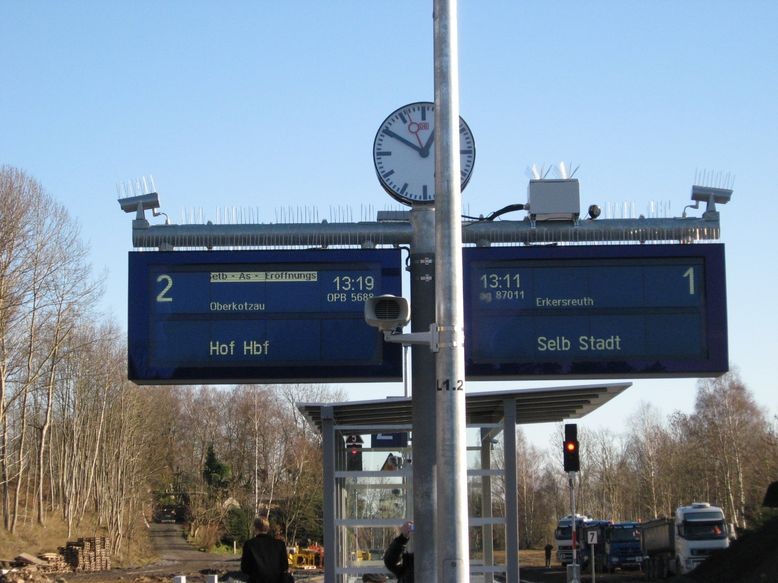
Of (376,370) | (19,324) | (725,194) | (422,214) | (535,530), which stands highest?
(19,324)

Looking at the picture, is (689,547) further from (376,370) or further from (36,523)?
(36,523)

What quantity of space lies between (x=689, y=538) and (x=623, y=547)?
565 inches

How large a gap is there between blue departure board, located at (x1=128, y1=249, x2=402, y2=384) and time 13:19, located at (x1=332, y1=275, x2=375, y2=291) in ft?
0.04

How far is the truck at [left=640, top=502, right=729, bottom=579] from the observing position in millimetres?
49219

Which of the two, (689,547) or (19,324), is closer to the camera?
(689,547)

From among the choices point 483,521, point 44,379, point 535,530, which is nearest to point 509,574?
point 483,521

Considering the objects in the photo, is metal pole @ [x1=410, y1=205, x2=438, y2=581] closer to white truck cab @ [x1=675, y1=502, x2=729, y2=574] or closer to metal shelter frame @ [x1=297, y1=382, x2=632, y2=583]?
metal shelter frame @ [x1=297, y1=382, x2=632, y2=583]

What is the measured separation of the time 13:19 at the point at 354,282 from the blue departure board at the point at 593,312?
1196 millimetres

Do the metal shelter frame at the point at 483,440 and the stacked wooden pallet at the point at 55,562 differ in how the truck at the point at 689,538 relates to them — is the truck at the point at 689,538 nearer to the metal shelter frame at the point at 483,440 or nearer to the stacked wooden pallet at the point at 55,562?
the stacked wooden pallet at the point at 55,562

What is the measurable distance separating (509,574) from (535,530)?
105 meters

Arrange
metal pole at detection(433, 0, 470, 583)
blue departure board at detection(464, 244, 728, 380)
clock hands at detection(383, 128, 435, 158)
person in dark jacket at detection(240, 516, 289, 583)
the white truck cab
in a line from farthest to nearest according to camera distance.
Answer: the white truck cab, blue departure board at detection(464, 244, 728, 380), clock hands at detection(383, 128, 435, 158), person in dark jacket at detection(240, 516, 289, 583), metal pole at detection(433, 0, 470, 583)

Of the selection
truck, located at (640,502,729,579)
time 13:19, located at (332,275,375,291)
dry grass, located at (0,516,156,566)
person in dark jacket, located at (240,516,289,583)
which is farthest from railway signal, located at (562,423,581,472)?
dry grass, located at (0,516,156,566)

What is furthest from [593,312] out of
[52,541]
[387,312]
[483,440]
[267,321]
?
[52,541]

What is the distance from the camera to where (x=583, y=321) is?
1484 centimetres
